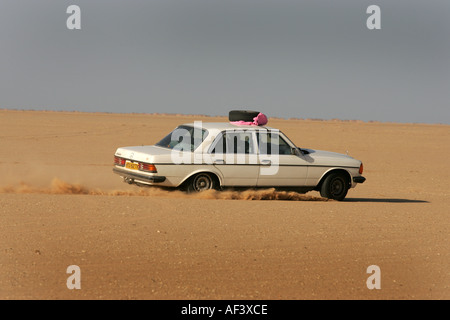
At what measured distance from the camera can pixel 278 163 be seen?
46.6 feet

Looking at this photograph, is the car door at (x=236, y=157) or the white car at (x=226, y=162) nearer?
the white car at (x=226, y=162)

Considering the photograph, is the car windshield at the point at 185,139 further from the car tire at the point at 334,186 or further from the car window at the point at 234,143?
the car tire at the point at 334,186

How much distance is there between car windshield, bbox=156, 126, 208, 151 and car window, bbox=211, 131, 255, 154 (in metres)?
0.29

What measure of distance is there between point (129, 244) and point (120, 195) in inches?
181

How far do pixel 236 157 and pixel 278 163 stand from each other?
2.98 ft

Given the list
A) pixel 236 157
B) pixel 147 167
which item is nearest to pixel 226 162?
pixel 236 157

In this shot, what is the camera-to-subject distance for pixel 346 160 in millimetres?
15156

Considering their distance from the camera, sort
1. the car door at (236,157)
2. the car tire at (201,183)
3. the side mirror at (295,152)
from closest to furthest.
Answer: the car tire at (201,183) → the car door at (236,157) → the side mirror at (295,152)

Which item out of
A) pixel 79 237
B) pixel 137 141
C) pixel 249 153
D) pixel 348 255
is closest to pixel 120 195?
pixel 249 153

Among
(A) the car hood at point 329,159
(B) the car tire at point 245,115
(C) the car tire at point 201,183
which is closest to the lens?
(C) the car tire at point 201,183

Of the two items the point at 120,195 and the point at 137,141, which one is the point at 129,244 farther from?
the point at 137,141

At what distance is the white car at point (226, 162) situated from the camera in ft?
43.4

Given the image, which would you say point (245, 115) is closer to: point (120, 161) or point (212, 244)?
point (120, 161)

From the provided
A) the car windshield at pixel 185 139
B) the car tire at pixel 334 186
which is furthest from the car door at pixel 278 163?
the car windshield at pixel 185 139
